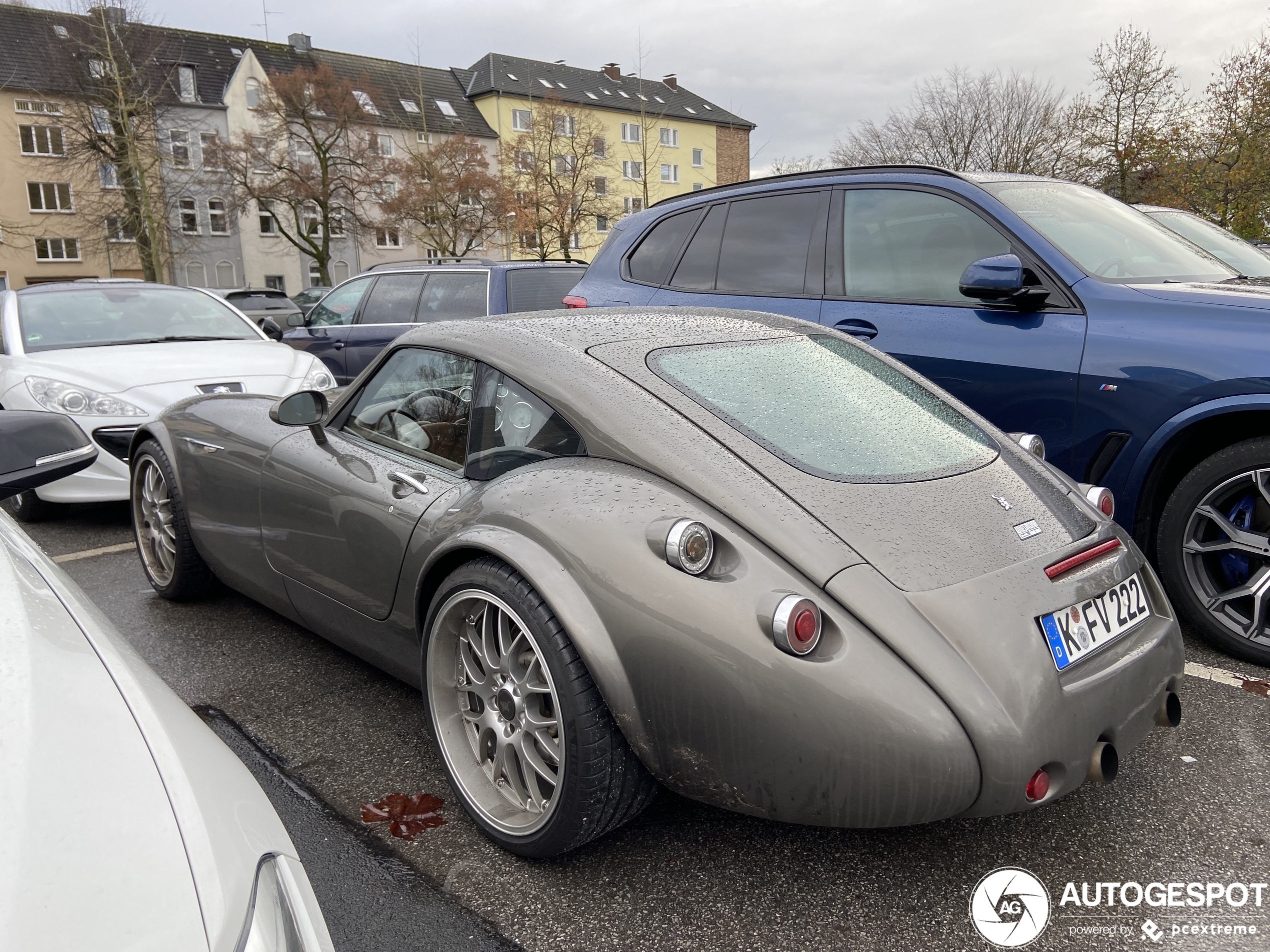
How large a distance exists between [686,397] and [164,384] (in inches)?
A: 176

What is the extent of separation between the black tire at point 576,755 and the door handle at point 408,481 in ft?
1.68

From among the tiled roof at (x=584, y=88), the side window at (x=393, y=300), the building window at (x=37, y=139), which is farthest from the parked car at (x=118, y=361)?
→ the tiled roof at (x=584, y=88)

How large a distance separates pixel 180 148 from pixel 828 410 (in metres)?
49.6

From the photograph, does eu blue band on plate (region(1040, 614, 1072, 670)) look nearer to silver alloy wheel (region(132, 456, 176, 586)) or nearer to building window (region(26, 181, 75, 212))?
silver alloy wheel (region(132, 456, 176, 586))

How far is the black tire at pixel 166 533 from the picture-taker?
402 centimetres

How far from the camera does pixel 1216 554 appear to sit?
135 inches

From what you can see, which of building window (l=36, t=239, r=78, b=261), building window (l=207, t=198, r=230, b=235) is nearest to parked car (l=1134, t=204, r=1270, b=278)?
building window (l=36, t=239, r=78, b=261)

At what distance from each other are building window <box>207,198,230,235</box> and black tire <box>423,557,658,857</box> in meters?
48.9

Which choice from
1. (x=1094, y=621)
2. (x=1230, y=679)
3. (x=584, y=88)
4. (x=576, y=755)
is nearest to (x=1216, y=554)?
(x=1230, y=679)

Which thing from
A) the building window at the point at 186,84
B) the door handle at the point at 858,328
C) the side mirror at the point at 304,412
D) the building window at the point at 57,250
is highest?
the building window at the point at 186,84

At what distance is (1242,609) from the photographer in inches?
133

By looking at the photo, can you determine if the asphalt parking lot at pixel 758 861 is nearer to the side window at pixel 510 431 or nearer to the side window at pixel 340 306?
the side window at pixel 510 431

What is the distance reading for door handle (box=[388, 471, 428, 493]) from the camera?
8.93ft

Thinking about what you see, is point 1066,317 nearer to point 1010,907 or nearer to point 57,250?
point 1010,907
